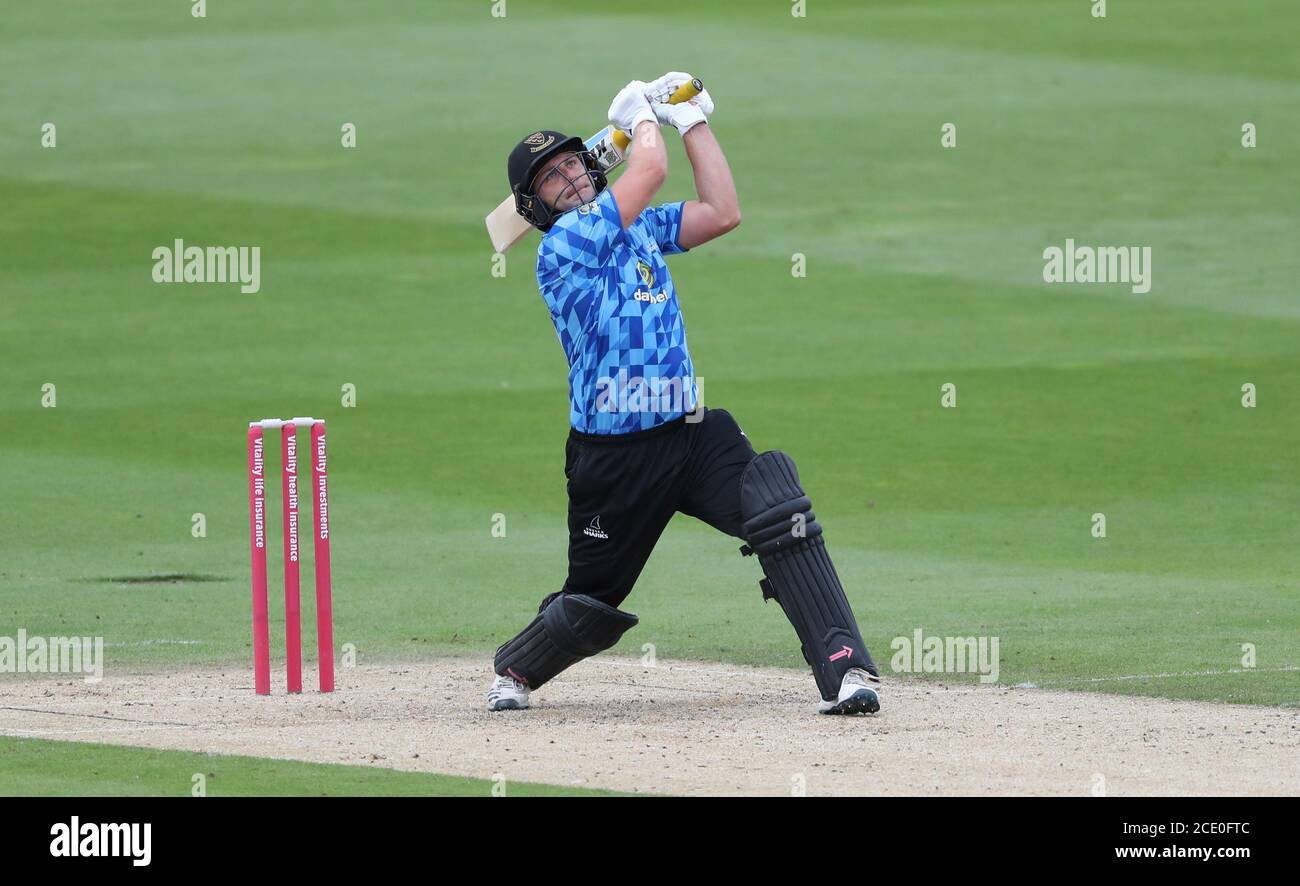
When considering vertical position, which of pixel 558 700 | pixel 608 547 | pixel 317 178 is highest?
pixel 317 178

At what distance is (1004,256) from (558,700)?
14.6m

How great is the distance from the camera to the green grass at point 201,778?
6730mm

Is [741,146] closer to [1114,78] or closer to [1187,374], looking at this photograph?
[1114,78]

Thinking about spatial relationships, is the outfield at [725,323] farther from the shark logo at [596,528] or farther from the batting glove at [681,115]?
the batting glove at [681,115]

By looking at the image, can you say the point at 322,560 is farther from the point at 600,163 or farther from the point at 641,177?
the point at 641,177

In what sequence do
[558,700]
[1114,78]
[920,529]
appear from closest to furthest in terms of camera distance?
[558,700] → [920,529] → [1114,78]

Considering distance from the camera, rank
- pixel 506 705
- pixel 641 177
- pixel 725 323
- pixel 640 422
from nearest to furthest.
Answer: pixel 641 177 < pixel 640 422 < pixel 506 705 < pixel 725 323

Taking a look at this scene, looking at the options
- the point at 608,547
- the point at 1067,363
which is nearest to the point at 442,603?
the point at 608,547

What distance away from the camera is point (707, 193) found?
27.8 ft

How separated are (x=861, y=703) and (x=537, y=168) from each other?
2.45m

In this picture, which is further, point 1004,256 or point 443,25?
point 443,25

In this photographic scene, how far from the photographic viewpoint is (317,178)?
2638cm
